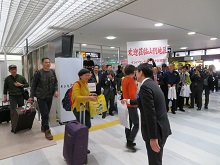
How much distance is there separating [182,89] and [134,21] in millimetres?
2733

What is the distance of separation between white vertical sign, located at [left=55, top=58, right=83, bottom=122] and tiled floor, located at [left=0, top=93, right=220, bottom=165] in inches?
15.2

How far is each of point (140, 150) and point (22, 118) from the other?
103 inches

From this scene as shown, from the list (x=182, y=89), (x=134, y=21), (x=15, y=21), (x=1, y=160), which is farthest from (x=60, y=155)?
(x=182, y=89)

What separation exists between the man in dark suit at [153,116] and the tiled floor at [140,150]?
3.48ft

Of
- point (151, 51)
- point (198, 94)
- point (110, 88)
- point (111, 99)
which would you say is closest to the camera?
point (151, 51)

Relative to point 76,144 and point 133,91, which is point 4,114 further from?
point 133,91

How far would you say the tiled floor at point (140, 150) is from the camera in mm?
2467

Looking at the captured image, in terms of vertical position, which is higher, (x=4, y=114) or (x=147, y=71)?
(x=147, y=71)

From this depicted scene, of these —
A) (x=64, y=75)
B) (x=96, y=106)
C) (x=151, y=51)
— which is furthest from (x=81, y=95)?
(x=151, y=51)

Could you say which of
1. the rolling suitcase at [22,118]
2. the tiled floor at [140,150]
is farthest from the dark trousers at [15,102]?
the tiled floor at [140,150]

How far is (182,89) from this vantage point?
17.5 ft

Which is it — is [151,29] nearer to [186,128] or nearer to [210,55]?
[186,128]

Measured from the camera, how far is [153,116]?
1.39 metres

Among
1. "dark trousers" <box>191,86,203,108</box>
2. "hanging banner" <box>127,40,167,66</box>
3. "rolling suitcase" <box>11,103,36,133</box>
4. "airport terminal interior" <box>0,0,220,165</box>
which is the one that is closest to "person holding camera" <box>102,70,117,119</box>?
"airport terminal interior" <box>0,0,220,165</box>
